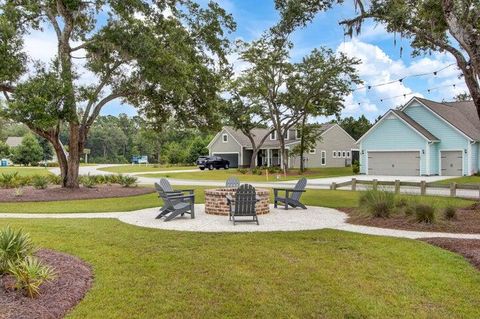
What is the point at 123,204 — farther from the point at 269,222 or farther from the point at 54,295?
the point at 54,295

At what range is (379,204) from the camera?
11016 mm

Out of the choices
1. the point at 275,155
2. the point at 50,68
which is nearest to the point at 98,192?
the point at 50,68

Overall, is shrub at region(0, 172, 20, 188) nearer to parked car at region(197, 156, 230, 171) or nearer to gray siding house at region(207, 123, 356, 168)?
parked car at region(197, 156, 230, 171)

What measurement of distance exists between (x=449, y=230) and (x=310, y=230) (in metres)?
3.30

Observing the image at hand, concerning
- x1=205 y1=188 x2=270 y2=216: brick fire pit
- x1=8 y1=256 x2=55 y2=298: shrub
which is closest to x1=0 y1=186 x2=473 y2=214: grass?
x1=205 y1=188 x2=270 y2=216: brick fire pit

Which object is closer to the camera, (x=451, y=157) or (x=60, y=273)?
(x=60, y=273)

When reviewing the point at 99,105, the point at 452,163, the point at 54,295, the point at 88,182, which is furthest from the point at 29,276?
the point at 452,163

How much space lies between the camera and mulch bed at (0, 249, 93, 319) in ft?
14.5

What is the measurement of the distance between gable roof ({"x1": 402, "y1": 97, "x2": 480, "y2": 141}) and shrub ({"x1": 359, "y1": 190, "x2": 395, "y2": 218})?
24.4m

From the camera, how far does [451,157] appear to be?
32594mm

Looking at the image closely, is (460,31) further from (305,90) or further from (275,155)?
(275,155)

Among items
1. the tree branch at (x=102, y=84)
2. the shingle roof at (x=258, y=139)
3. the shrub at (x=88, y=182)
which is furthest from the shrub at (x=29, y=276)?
the shingle roof at (x=258, y=139)

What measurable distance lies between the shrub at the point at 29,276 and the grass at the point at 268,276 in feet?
2.04

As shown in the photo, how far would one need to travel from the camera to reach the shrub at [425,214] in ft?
33.5
